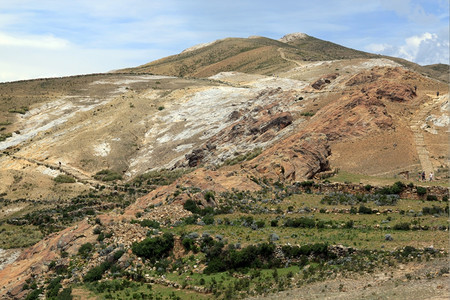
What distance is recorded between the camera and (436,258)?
1745 cm

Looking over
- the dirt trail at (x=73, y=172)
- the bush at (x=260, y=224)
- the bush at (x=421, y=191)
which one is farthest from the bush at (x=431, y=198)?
the dirt trail at (x=73, y=172)

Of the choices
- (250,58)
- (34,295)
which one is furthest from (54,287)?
(250,58)

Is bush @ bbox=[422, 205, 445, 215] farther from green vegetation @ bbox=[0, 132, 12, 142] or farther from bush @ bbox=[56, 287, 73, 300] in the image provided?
green vegetation @ bbox=[0, 132, 12, 142]

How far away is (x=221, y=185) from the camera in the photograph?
30.8m

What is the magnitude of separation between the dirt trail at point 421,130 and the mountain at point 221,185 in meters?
0.18

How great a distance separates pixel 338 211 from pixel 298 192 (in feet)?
15.7

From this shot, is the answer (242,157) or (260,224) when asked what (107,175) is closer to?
(242,157)

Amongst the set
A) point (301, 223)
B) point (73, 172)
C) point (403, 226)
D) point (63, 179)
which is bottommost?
point (63, 179)

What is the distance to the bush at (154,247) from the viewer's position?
21.9 metres

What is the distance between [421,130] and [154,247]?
30.1 metres

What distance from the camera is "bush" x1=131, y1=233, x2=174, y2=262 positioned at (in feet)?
71.7

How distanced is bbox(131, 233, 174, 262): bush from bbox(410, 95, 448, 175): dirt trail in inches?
847

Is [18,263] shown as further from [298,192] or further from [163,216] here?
[298,192]

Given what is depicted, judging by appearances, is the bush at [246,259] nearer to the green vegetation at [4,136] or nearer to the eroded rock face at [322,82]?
the eroded rock face at [322,82]
